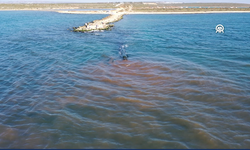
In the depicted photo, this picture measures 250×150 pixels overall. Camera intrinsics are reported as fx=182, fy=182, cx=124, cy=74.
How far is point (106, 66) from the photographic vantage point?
15.8 metres

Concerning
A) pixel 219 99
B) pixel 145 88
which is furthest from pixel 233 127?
pixel 145 88

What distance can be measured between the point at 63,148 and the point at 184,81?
28.9 ft

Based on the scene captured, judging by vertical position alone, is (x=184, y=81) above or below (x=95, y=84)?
above

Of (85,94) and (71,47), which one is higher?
(71,47)

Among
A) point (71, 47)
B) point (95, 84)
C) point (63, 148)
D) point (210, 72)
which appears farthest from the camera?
point (71, 47)

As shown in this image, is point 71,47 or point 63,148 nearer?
point 63,148

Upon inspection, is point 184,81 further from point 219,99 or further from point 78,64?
point 78,64

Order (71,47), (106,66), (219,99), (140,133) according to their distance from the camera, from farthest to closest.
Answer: (71,47)
(106,66)
(219,99)
(140,133)

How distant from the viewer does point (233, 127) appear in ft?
26.4

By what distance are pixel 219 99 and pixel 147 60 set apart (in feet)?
27.0

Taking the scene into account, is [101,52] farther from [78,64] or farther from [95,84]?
[95,84]

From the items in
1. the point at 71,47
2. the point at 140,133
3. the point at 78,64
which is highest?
the point at 71,47

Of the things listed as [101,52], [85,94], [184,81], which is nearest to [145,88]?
[184,81]

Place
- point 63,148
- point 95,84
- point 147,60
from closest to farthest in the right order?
point 63,148, point 95,84, point 147,60
